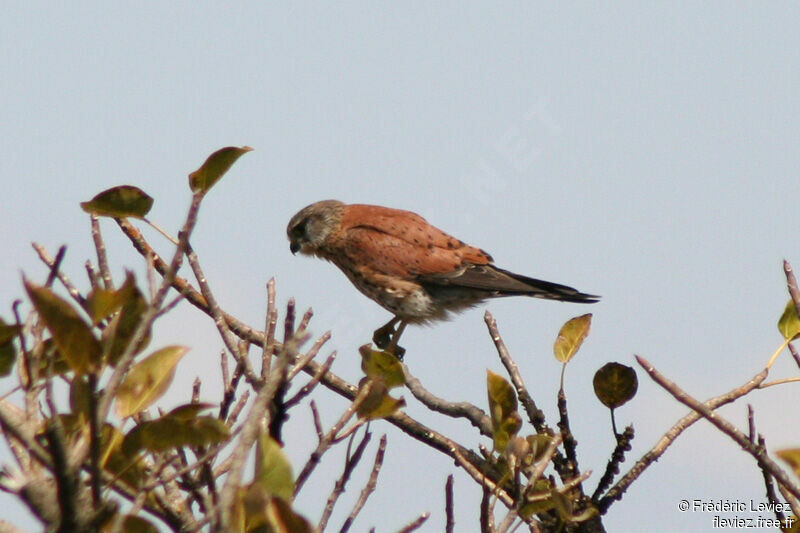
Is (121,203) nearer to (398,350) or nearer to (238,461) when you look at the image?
(238,461)

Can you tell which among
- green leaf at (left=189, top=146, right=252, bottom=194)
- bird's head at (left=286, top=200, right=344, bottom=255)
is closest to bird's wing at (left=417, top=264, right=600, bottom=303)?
bird's head at (left=286, top=200, right=344, bottom=255)

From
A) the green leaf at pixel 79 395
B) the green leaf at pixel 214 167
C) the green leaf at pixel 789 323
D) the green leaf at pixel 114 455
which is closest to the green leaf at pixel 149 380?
the green leaf at pixel 114 455

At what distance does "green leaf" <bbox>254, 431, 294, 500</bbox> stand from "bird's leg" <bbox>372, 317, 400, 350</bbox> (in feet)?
17.8

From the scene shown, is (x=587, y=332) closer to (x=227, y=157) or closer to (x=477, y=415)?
(x=477, y=415)

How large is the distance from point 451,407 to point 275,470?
1.98m

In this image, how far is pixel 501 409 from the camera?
2.40 meters

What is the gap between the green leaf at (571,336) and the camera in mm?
2969

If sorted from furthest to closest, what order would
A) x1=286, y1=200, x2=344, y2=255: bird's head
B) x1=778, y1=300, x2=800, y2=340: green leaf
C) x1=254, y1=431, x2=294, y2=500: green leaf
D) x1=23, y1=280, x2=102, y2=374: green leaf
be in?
1. x1=286, y1=200, x2=344, y2=255: bird's head
2. x1=778, y1=300, x2=800, y2=340: green leaf
3. x1=254, y1=431, x2=294, y2=500: green leaf
4. x1=23, y1=280, x2=102, y2=374: green leaf

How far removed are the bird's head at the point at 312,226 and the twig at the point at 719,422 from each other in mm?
6502

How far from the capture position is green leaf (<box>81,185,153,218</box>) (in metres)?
2.17

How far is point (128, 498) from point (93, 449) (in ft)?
1.76

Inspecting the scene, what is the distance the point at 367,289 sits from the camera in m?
7.77

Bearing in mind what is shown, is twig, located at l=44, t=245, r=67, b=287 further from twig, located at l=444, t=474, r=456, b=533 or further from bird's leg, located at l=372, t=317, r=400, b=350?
bird's leg, located at l=372, t=317, r=400, b=350

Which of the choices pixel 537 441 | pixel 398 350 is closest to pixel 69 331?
pixel 537 441
